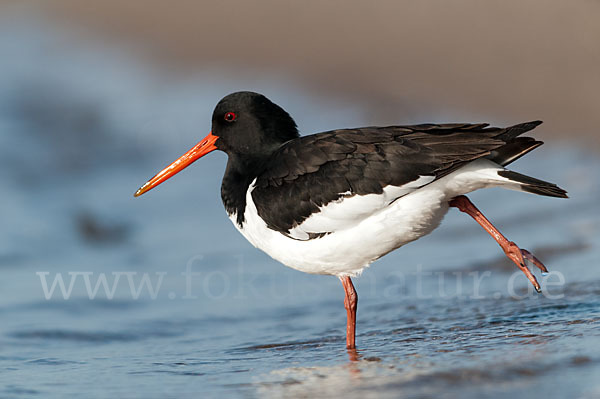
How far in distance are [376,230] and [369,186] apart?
0.26 metres

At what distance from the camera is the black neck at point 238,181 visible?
5111 mm

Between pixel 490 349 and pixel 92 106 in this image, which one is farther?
pixel 92 106

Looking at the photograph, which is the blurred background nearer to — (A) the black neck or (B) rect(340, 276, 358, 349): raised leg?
(B) rect(340, 276, 358, 349): raised leg

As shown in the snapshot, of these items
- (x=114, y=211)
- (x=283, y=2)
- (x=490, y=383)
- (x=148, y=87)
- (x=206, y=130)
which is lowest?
(x=490, y=383)

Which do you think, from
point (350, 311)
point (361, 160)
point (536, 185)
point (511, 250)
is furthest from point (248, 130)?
point (536, 185)

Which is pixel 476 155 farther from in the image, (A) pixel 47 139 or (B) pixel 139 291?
(A) pixel 47 139

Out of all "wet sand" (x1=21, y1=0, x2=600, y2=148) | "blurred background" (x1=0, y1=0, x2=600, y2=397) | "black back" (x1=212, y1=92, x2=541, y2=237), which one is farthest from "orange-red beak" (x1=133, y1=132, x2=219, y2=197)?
"wet sand" (x1=21, y1=0, x2=600, y2=148)

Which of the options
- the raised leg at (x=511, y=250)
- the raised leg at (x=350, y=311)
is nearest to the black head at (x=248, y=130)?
the raised leg at (x=350, y=311)

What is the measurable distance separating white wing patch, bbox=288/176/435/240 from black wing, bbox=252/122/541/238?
2 cm

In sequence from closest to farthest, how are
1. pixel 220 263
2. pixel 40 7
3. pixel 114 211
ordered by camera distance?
pixel 220 263
pixel 114 211
pixel 40 7

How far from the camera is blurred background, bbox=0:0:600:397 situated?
4.62 metres

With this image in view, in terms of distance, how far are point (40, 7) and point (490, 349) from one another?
34.9 feet

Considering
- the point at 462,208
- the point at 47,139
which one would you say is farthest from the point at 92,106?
the point at 462,208

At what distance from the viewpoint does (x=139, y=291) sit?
7.41 meters
